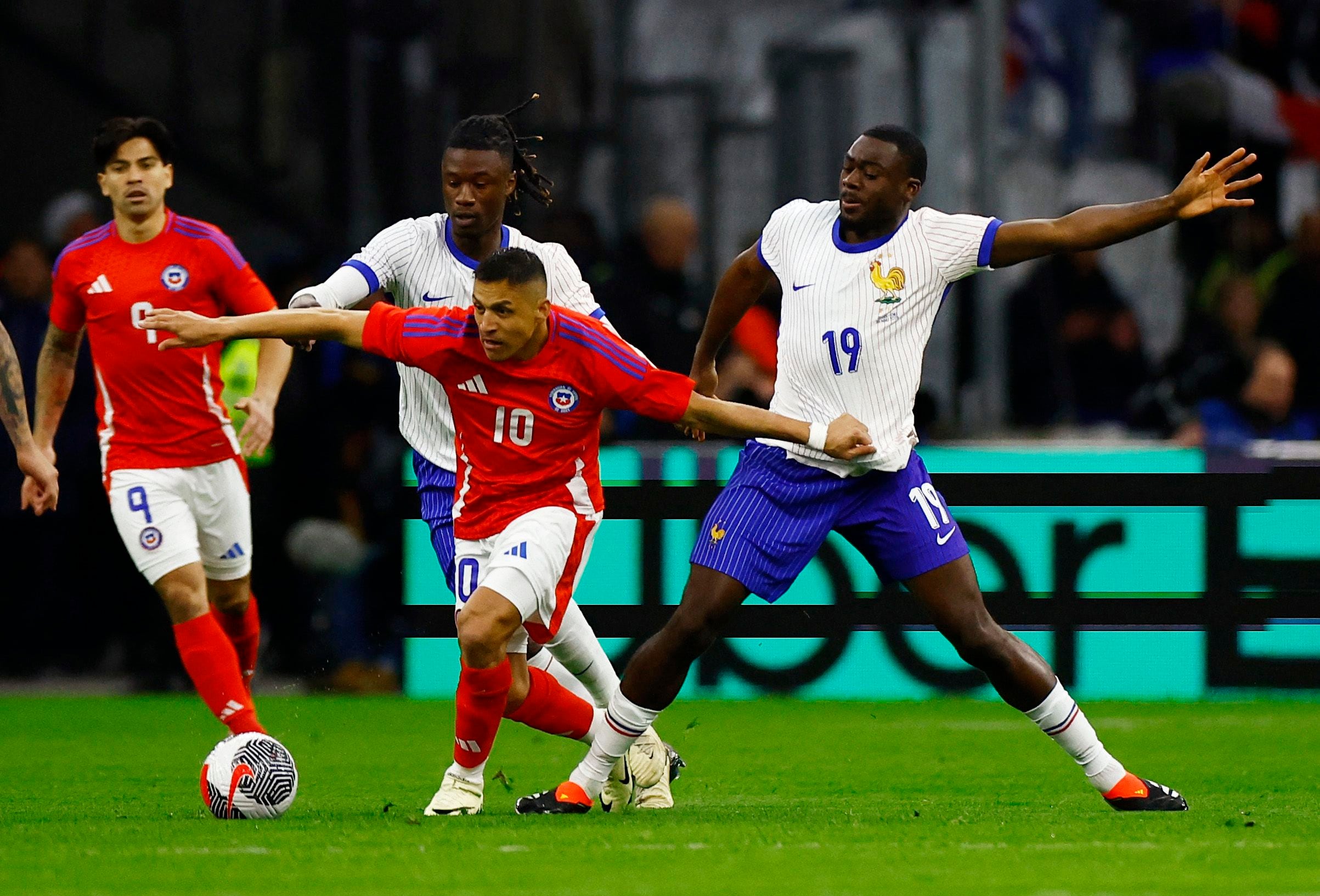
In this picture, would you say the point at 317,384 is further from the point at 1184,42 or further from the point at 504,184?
the point at 1184,42

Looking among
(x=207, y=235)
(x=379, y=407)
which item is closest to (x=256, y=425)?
(x=207, y=235)

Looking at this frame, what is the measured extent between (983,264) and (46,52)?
938cm

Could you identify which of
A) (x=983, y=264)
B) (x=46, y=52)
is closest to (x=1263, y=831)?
(x=983, y=264)

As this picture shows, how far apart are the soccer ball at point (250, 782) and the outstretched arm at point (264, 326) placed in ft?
4.53

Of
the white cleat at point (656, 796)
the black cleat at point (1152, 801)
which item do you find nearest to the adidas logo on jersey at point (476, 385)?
the white cleat at point (656, 796)

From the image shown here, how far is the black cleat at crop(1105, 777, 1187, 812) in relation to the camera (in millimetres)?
7027

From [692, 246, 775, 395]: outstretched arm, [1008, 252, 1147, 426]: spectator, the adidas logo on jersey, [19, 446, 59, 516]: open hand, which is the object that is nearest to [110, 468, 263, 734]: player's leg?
[19, 446, 59, 516]: open hand

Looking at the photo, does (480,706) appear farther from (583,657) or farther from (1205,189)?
(1205,189)

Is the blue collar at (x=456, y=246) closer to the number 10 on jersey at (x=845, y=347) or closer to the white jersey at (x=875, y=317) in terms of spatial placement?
the white jersey at (x=875, y=317)

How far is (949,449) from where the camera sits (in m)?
11.1

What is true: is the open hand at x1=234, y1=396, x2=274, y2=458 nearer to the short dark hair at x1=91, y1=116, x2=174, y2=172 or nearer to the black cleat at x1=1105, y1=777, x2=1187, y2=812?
the short dark hair at x1=91, y1=116, x2=174, y2=172

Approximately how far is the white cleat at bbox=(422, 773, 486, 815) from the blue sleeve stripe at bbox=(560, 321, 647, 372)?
1.44 meters

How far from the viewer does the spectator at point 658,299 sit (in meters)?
11.8

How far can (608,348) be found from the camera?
22.2 feet
